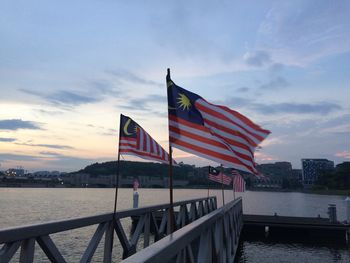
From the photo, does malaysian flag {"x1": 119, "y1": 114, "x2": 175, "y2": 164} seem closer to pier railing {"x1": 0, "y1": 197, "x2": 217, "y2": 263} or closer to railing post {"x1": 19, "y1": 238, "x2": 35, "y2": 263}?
pier railing {"x1": 0, "y1": 197, "x2": 217, "y2": 263}

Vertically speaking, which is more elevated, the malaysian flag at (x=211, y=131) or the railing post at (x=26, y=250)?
the malaysian flag at (x=211, y=131)

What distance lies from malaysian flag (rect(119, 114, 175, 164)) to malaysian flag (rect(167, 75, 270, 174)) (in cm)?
320

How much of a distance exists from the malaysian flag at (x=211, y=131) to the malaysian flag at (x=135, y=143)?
320 cm

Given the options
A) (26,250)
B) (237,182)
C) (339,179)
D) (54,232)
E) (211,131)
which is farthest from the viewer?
(339,179)

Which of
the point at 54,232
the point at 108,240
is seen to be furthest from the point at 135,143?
the point at 54,232

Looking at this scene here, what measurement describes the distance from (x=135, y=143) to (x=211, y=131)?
3.88 metres

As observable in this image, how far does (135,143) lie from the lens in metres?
10.3

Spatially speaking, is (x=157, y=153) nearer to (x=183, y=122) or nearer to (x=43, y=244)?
(x=183, y=122)

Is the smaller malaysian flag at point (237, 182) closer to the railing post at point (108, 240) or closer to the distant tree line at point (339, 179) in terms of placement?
the railing post at point (108, 240)

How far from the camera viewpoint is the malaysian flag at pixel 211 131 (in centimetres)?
647

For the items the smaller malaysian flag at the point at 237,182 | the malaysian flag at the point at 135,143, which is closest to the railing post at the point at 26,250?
the malaysian flag at the point at 135,143

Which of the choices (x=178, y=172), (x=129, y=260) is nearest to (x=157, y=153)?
(x=129, y=260)

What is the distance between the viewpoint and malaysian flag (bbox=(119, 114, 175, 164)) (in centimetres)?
994

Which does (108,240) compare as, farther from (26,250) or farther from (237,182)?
(237,182)
